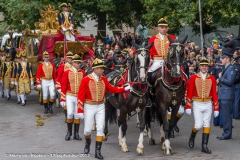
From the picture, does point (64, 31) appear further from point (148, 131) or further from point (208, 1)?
point (148, 131)

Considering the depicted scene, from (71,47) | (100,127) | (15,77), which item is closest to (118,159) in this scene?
(100,127)

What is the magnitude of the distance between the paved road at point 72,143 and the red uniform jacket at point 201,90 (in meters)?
1.13

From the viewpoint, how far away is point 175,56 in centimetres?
1259

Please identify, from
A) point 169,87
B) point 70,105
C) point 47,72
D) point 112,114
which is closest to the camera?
point 169,87

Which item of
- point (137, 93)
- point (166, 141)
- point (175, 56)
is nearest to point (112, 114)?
point (137, 93)

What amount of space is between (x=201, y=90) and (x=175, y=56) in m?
0.94

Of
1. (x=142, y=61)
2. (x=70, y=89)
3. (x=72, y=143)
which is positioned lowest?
(x=72, y=143)

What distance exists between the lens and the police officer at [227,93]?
14234 mm

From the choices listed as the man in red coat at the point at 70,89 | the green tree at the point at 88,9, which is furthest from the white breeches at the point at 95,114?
the green tree at the point at 88,9

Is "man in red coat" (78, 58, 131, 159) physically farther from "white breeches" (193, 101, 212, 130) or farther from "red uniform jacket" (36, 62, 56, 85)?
"red uniform jacket" (36, 62, 56, 85)

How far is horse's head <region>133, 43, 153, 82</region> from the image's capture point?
489 inches

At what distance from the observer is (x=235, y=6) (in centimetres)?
1902

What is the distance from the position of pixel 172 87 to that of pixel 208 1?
279 inches

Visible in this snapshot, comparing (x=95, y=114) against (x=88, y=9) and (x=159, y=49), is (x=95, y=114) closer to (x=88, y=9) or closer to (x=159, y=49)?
(x=159, y=49)
